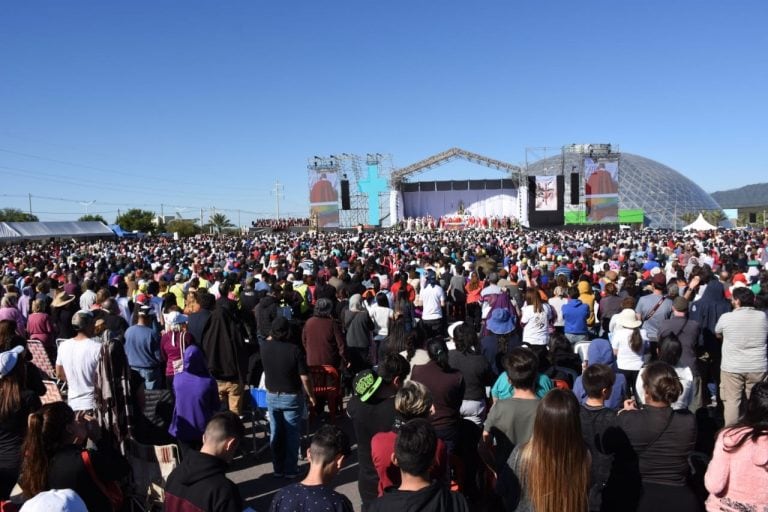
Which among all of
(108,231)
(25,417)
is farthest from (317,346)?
(108,231)

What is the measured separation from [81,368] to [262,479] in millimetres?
1802

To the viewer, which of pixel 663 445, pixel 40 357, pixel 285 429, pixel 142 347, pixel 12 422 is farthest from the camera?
pixel 40 357

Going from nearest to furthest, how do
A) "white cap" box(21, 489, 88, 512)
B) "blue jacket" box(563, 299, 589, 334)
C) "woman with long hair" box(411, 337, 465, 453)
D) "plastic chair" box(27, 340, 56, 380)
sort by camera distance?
"white cap" box(21, 489, 88, 512) < "woman with long hair" box(411, 337, 465, 453) < "plastic chair" box(27, 340, 56, 380) < "blue jacket" box(563, 299, 589, 334)

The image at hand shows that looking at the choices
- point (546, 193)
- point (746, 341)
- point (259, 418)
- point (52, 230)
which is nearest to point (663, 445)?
point (746, 341)

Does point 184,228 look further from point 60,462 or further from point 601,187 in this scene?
point 60,462

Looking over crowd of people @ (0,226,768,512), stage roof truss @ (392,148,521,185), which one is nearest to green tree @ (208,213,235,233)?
stage roof truss @ (392,148,521,185)

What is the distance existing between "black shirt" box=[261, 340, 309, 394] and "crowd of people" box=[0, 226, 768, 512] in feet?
0.04

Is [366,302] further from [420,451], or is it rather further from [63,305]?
[420,451]

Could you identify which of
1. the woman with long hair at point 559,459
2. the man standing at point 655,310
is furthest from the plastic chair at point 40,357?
the man standing at point 655,310

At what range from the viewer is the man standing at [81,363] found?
15.0 feet

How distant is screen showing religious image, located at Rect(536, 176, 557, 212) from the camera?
43219 mm

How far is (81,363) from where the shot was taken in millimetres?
4559

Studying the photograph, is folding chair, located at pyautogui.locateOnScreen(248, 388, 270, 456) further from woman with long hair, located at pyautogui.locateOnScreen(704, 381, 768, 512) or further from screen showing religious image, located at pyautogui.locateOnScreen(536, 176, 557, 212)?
screen showing religious image, located at pyautogui.locateOnScreen(536, 176, 557, 212)

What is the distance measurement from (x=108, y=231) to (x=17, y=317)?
5139 cm
